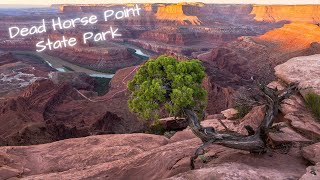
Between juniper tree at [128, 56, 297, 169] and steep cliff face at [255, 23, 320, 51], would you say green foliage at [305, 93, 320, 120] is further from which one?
steep cliff face at [255, 23, 320, 51]

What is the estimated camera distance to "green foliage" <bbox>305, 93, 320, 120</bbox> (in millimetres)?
17741

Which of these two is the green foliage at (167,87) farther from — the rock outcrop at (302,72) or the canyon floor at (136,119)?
the rock outcrop at (302,72)

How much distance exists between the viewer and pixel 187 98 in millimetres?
13711

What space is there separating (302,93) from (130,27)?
162077mm

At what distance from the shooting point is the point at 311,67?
945 inches

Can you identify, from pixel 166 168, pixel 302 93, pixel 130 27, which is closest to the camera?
pixel 166 168

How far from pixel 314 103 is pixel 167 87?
8973mm

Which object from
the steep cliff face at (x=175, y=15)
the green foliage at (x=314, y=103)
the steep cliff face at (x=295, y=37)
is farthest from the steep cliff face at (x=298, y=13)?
the green foliage at (x=314, y=103)

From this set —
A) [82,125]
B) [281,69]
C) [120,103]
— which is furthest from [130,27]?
[281,69]

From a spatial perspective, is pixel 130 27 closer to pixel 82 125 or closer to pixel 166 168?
pixel 82 125

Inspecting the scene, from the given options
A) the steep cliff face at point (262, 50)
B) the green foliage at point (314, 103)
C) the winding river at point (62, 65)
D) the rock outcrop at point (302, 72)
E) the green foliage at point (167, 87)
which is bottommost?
the winding river at point (62, 65)

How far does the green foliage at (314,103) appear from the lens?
58.2 ft

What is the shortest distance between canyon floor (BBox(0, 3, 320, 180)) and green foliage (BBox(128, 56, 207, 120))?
5.58 ft

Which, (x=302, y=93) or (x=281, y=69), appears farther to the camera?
(x=281, y=69)
